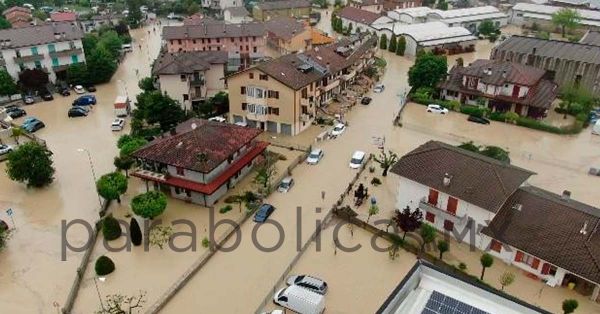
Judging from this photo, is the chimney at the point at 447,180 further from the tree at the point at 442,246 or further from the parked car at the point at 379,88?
the parked car at the point at 379,88

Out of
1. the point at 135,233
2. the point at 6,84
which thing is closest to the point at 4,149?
the point at 6,84

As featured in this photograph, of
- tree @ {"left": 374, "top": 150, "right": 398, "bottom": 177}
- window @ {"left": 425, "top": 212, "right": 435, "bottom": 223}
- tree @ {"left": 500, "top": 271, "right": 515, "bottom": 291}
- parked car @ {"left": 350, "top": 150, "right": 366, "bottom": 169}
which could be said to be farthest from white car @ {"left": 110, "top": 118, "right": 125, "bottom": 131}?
tree @ {"left": 500, "top": 271, "right": 515, "bottom": 291}

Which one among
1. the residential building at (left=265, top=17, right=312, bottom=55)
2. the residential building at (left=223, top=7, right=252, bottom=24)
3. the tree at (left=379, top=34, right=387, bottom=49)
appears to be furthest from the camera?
the residential building at (left=223, top=7, right=252, bottom=24)

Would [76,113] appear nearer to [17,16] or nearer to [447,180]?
[447,180]

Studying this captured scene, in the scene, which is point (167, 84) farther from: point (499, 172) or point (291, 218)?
point (499, 172)

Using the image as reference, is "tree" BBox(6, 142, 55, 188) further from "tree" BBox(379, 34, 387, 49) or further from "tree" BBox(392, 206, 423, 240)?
"tree" BBox(379, 34, 387, 49)

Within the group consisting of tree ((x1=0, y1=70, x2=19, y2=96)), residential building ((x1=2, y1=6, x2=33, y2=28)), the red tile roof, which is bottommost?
tree ((x1=0, y1=70, x2=19, y2=96))
